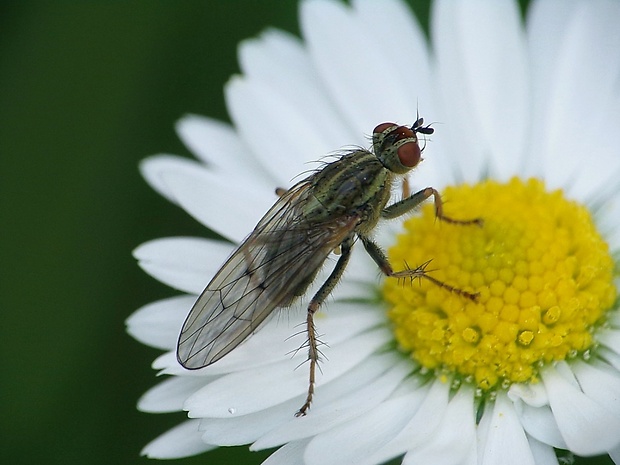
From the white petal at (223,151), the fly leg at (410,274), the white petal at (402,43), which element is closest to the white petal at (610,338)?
the fly leg at (410,274)

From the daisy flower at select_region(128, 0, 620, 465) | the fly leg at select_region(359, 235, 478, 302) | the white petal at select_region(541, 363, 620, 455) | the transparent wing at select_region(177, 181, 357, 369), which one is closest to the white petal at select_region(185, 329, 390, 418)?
the daisy flower at select_region(128, 0, 620, 465)

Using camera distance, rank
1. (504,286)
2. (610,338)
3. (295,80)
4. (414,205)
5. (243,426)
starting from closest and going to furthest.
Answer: (243,426), (610,338), (504,286), (414,205), (295,80)

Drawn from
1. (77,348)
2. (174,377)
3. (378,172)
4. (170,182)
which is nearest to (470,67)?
(378,172)

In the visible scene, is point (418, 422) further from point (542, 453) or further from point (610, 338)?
point (610, 338)

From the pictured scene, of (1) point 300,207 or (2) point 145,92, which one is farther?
(2) point 145,92

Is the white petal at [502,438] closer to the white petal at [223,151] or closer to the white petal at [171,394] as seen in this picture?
the white petal at [171,394]

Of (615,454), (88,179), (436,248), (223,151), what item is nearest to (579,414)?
(615,454)

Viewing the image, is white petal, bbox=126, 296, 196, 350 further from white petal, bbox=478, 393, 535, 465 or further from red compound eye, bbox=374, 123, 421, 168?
white petal, bbox=478, 393, 535, 465

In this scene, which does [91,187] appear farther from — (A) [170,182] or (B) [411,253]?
(B) [411,253]

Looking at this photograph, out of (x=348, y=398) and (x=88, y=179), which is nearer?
(x=348, y=398)
